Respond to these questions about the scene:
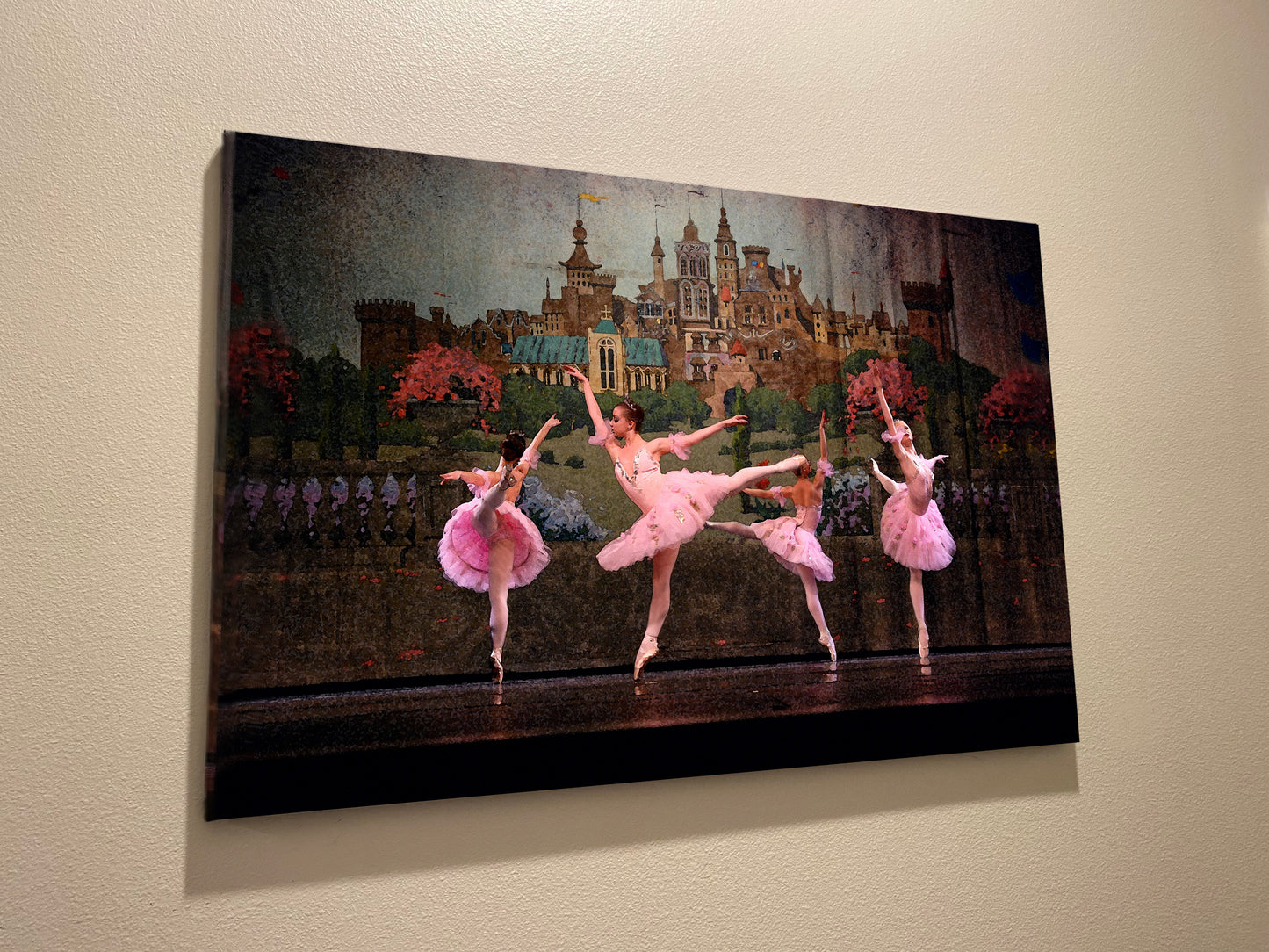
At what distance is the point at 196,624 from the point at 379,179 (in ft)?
2.87

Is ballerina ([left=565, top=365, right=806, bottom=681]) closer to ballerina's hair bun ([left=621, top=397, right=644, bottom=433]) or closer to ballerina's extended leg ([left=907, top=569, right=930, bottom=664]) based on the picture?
ballerina's hair bun ([left=621, top=397, right=644, bottom=433])

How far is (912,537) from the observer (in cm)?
189

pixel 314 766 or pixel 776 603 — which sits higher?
pixel 776 603

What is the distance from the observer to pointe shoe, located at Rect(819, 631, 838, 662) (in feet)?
5.97

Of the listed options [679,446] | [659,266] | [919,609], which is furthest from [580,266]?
[919,609]

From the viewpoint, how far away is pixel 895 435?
1.92m

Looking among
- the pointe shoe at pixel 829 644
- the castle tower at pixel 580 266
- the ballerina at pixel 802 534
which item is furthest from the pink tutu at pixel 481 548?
the pointe shoe at pixel 829 644

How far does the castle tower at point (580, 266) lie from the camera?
5.81ft

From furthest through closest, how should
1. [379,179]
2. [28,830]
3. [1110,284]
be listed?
[1110,284] < [379,179] < [28,830]

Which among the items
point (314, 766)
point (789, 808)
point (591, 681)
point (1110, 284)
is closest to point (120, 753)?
point (314, 766)

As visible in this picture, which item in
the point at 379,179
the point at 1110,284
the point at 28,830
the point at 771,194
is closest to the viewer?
the point at 28,830

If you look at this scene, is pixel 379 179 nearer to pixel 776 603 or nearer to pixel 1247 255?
pixel 776 603

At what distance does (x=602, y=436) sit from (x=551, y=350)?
19 centimetres

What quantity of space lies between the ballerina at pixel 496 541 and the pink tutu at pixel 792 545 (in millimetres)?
449
